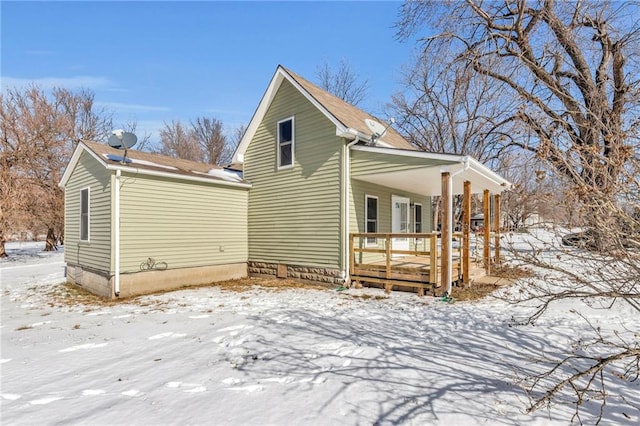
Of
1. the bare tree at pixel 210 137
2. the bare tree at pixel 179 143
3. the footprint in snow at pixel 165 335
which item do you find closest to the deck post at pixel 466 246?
the footprint in snow at pixel 165 335

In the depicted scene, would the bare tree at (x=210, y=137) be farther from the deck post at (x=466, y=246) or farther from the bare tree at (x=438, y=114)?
the deck post at (x=466, y=246)

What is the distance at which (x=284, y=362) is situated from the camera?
392 cm

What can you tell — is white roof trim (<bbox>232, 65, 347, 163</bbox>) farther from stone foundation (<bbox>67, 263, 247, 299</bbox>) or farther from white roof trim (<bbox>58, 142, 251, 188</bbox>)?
stone foundation (<bbox>67, 263, 247, 299</bbox>)

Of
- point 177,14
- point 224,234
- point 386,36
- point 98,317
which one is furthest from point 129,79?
point 98,317

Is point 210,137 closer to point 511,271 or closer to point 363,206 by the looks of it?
point 363,206

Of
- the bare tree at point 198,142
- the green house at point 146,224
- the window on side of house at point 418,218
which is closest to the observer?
the green house at point 146,224

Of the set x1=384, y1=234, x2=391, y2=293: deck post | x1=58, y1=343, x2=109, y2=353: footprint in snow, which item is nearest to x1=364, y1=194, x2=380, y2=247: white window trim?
x1=384, y1=234, x2=391, y2=293: deck post

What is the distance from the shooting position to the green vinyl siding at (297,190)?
29.7 feet

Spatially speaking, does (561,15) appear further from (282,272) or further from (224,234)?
(224,234)

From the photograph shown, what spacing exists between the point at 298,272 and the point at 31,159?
53.4 feet

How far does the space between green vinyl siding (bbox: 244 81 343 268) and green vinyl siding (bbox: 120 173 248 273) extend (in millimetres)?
644

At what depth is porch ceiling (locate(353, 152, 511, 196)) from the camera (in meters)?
7.52

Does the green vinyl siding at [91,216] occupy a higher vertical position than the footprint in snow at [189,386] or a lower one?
higher

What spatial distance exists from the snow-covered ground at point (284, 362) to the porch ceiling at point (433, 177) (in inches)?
116
